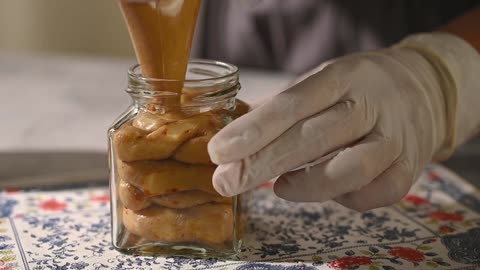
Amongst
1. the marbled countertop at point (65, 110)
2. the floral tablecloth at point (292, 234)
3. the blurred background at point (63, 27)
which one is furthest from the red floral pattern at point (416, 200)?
the blurred background at point (63, 27)

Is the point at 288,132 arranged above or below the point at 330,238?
above

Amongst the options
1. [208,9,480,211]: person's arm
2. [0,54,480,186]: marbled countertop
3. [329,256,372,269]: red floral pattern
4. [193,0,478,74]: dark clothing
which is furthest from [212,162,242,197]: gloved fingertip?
[193,0,478,74]: dark clothing

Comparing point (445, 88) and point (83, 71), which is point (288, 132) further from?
point (83, 71)

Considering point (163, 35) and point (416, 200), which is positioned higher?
point (163, 35)

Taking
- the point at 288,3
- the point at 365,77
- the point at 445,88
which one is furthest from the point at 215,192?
the point at 288,3

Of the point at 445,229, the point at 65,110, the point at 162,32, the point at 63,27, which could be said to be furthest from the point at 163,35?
the point at 63,27

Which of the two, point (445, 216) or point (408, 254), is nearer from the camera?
point (408, 254)

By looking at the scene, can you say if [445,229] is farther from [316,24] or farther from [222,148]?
[316,24]

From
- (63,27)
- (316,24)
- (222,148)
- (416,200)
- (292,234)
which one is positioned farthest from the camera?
(63,27)
